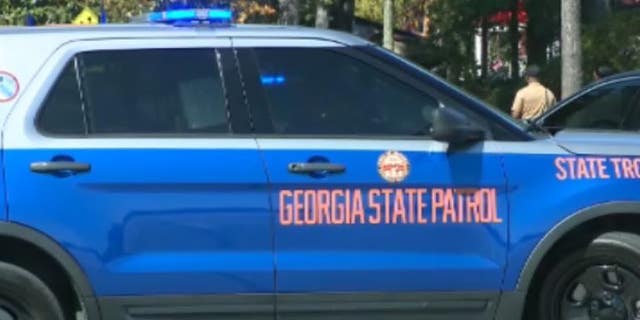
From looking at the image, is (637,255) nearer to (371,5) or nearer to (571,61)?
(571,61)

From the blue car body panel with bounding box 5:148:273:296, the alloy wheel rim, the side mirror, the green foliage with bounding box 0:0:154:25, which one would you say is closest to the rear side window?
the blue car body panel with bounding box 5:148:273:296

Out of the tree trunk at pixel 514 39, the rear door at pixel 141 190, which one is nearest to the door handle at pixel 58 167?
the rear door at pixel 141 190

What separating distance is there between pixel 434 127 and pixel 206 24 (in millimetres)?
1252

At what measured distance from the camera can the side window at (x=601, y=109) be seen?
764 centimetres

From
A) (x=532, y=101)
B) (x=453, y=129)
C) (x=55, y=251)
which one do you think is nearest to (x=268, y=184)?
(x=453, y=129)

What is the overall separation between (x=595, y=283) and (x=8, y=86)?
2995 millimetres

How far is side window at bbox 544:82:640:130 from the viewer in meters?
7.64

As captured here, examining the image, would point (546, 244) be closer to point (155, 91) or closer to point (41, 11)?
point (155, 91)

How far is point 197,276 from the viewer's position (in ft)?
15.4

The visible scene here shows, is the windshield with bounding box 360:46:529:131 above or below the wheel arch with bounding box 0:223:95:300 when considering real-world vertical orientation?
above

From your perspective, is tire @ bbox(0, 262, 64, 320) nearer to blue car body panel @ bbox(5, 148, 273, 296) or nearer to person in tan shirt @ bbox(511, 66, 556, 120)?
blue car body panel @ bbox(5, 148, 273, 296)

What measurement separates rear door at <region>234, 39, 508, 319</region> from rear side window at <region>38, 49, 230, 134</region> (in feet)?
0.62

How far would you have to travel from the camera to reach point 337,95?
4.95 metres

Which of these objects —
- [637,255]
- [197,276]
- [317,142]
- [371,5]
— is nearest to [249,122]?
[317,142]
